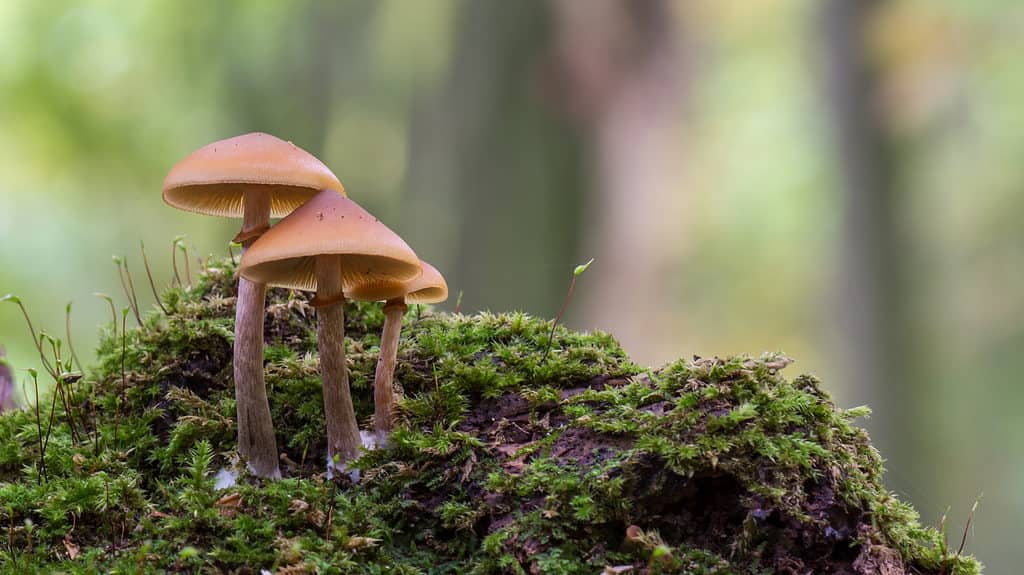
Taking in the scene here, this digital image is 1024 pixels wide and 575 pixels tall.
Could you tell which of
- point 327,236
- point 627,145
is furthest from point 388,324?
point 627,145

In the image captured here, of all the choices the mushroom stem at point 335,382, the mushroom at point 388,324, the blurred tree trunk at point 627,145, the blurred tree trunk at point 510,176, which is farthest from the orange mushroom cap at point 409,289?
→ the blurred tree trunk at point 627,145

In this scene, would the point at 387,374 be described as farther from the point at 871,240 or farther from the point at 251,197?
the point at 871,240

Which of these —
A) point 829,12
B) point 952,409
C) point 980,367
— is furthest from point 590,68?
point 980,367

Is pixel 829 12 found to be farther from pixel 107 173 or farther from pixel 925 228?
pixel 107 173

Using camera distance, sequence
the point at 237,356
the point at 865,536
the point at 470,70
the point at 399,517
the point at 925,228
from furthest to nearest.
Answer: the point at 925,228
the point at 470,70
the point at 237,356
the point at 399,517
the point at 865,536

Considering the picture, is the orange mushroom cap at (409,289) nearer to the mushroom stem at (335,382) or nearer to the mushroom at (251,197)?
the mushroom stem at (335,382)

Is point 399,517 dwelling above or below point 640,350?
below

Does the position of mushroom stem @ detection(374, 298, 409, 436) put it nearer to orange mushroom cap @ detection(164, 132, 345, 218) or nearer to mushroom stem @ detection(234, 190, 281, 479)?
mushroom stem @ detection(234, 190, 281, 479)
